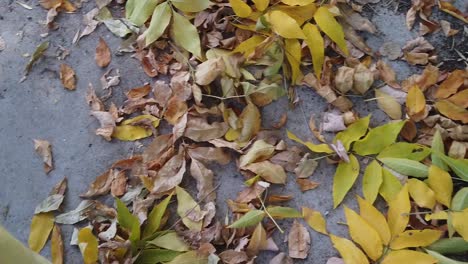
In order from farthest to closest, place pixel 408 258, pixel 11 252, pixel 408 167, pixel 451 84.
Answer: pixel 451 84 → pixel 408 167 → pixel 408 258 → pixel 11 252

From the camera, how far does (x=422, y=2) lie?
1.43m

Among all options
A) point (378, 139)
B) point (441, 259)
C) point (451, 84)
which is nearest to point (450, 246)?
point (441, 259)

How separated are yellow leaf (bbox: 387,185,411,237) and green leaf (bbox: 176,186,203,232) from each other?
1.25ft

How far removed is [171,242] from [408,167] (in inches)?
19.9

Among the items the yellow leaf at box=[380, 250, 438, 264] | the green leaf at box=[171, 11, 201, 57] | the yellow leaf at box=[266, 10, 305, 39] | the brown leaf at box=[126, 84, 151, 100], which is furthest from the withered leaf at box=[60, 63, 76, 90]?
the yellow leaf at box=[380, 250, 438, 264]

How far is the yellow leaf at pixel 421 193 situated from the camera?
3.87 ft

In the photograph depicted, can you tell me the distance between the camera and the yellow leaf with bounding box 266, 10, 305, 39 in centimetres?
132

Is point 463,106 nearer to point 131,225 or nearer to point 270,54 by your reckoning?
point 270,54

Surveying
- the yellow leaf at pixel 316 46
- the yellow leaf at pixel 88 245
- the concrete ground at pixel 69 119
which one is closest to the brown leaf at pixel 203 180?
the concrete ground at pixel 69 119

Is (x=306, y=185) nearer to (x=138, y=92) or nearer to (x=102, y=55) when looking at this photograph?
(x=138, y=92)

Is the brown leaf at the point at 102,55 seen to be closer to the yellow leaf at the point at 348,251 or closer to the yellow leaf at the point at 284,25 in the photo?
the yellow leaf at the point at 284,25

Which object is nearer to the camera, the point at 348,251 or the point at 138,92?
the point at 348,251

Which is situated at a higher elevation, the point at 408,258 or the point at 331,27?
the point at 331,27

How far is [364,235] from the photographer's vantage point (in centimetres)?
115
